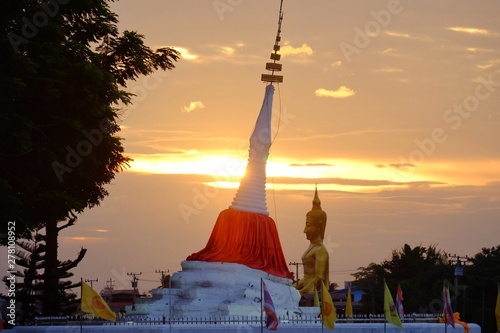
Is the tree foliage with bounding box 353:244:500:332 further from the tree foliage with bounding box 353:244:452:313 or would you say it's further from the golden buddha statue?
the golden buddha statue

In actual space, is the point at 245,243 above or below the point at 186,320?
above

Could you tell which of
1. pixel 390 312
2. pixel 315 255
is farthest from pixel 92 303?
pixel 315 255

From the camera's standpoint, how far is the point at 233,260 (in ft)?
171

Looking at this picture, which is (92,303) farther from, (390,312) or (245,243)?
(245,243)

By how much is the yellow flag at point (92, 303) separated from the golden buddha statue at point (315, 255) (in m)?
18.4

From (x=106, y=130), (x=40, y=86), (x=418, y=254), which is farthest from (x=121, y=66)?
(x=418, y=254)

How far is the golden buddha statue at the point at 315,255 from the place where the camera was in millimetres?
58562

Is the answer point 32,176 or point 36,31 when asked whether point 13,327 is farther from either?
point 36,31

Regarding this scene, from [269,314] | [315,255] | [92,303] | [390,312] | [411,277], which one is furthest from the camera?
[411,277]

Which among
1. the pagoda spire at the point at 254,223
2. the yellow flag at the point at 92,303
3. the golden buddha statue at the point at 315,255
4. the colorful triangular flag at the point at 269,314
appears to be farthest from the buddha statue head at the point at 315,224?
the yellow flag at the point at 92,303

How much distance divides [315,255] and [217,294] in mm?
9829

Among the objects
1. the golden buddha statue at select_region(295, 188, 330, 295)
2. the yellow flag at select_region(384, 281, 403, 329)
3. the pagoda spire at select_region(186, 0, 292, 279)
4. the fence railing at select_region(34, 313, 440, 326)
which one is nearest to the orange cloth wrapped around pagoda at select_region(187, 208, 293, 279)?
the pagoda spire at select_region(186, 0, 292, 279)

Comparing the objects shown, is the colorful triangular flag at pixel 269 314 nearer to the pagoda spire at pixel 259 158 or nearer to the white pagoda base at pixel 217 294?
the white pagoda base at pixel 217 294

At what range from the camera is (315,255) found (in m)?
58.9
